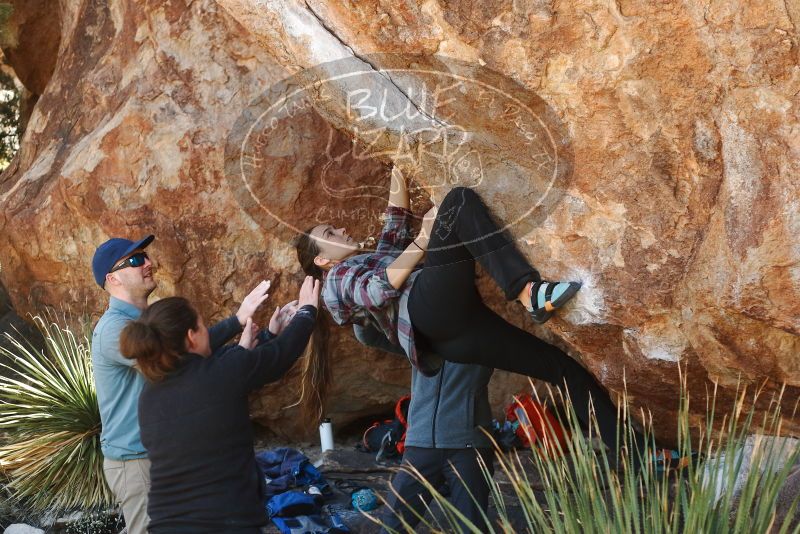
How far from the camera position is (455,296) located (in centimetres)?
430

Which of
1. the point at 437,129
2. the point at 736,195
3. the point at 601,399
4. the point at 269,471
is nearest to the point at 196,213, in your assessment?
the point at 269,471

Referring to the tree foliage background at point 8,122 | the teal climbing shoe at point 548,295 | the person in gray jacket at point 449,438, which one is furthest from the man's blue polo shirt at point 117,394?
the tree foliage background at point 8,122

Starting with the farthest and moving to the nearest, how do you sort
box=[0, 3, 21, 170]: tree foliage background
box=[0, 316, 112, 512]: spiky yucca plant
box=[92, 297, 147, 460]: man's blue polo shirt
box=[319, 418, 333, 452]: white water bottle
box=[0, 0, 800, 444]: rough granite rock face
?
box=[0, 3, 21, 170]: tree foliage background → box=[319, 418, 333, 452]: white water bottle → box=[0, 316, 112, 512]: spiky yucca plant → box=[92, 297, 147, 460]: man's blue polo shirt → box=[0, 0, 800, 444]: rough granite rock face

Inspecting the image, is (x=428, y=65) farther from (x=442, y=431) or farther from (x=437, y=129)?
(x=442, y=431)

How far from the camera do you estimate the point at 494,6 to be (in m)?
3.69

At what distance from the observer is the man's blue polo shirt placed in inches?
156

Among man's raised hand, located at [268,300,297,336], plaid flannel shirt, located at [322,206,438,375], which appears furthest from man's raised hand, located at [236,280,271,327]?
plaid flannel shirt, located at [322,206,438,375]

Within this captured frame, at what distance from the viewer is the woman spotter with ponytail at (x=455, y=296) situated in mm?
4270

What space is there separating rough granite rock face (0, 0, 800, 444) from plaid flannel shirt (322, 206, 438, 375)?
49cm

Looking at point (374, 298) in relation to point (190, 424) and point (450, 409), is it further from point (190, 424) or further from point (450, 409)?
point (190, 424)

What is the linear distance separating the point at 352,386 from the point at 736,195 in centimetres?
377

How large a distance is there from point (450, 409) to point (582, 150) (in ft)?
4.68

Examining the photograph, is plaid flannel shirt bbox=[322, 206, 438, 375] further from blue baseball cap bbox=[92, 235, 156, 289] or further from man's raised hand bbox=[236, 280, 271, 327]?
blue baseball cap bbox=[92, 235, 156, 289]

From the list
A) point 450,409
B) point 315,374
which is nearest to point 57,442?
point 315,374
